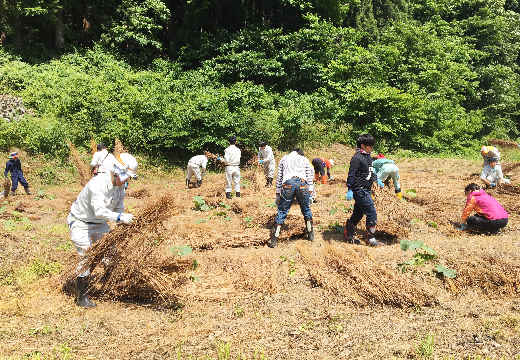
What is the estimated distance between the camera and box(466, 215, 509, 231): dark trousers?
6.17m

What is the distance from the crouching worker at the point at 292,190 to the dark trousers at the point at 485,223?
2744 mm

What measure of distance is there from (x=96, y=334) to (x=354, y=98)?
1592 centimetres

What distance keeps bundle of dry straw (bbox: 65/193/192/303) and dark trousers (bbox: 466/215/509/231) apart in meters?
4.92

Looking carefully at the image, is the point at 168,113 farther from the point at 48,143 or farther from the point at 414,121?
the point at 414,121

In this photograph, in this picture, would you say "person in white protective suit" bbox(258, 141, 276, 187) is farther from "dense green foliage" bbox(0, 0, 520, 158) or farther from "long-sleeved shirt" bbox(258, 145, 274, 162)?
"dense green foliage" bbox(0, 0, 520, 158)

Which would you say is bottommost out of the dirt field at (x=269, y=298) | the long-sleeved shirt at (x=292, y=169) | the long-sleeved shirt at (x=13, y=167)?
the dirt field at (x=269, y=298)

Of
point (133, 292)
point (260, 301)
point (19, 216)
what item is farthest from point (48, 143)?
point (260, 301)

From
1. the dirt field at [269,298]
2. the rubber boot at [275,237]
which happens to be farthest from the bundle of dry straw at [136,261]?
the rubber boot at [275,237]

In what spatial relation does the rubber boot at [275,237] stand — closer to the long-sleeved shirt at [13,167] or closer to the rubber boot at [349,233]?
the rubber boot at [349,233]

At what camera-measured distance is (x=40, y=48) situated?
19016 millimetres

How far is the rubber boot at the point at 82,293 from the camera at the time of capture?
4.31m

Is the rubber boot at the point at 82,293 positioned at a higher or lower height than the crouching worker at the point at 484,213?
lower

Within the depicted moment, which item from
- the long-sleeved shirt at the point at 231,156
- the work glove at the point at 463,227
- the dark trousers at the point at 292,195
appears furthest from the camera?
the long-sleeved shirt at the point at 231,156

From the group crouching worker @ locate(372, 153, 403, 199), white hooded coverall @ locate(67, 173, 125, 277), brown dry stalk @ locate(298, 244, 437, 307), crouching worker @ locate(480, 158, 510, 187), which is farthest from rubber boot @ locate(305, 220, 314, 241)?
crouching worker @ locate(480, 158, 510, 187)
